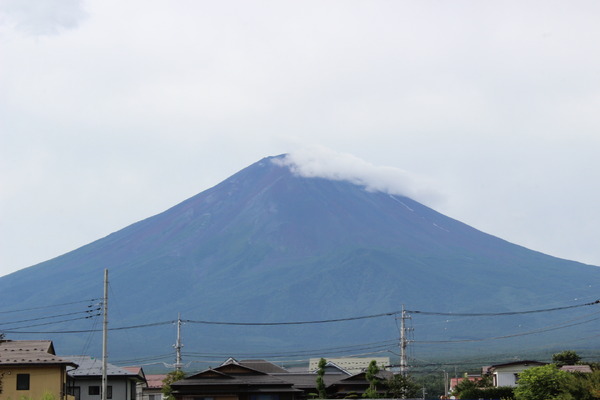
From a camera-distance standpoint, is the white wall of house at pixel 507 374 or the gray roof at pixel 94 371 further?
the white wall of house at pixel 507 374

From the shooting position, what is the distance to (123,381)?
7419 cm

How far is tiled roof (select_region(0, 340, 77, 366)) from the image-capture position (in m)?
57.2

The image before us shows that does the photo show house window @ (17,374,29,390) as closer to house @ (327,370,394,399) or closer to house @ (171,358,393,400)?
house @ (171,358,393,400)

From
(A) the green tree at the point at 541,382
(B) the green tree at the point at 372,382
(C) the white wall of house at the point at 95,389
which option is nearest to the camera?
(A) the green tree at the point at 541,382

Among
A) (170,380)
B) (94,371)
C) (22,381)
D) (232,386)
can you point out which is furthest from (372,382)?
(22,381)

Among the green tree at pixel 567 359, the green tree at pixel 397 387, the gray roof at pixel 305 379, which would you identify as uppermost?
the green tree at pixel 567 359

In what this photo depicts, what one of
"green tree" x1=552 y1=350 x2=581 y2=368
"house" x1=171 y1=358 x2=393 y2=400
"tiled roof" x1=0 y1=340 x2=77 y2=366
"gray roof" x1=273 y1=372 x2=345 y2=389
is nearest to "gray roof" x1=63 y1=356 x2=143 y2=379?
"house" x1=171 y1=358 x2=393 y2=400

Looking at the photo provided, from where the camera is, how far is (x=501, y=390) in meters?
72.6

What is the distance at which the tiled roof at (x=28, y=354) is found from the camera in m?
57.2

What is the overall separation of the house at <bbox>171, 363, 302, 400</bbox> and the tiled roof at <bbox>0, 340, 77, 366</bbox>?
9410 mm

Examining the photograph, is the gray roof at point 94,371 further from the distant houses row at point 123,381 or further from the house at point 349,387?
the house at point 349,387

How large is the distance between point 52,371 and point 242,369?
17.4m

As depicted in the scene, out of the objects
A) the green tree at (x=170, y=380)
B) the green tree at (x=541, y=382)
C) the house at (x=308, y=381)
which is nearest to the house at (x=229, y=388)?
the house at (x=308, y=381)

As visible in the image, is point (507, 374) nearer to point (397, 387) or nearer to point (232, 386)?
point (397, 387)
